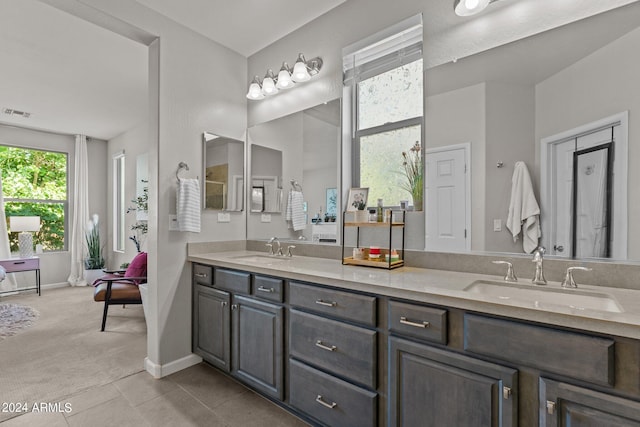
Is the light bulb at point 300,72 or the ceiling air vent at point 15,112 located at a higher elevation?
the ceiling air vent at point 15,112

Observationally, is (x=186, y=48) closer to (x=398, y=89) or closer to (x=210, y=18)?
(x=210, y=18)

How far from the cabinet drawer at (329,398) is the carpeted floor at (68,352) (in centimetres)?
155

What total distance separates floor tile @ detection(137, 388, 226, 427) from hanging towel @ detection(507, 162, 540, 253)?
1.95 metres

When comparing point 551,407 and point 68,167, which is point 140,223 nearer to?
point 68,167

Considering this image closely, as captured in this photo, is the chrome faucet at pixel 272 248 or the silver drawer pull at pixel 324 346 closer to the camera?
the silver drawer pull at pixel 324 346

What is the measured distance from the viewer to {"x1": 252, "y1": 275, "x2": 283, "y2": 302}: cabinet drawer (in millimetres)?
1899

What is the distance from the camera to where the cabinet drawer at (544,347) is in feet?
3.15

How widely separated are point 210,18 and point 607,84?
2543 millimetres

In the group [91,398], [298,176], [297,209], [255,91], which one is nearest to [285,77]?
[255,91]

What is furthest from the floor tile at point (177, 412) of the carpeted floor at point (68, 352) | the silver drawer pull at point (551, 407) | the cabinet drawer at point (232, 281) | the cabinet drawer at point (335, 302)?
the silver drawer pull at point (551, 407)

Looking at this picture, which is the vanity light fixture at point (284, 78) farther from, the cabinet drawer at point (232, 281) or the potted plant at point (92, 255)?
the potted plant at point (92, 255)

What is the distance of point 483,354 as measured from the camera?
3.85ft

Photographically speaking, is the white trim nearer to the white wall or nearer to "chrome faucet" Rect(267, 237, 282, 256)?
"chrome faucet" Rect(267, 237, 282, 256)

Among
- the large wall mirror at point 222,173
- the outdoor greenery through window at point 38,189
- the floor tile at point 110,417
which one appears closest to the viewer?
the floor tile at point 110,417
